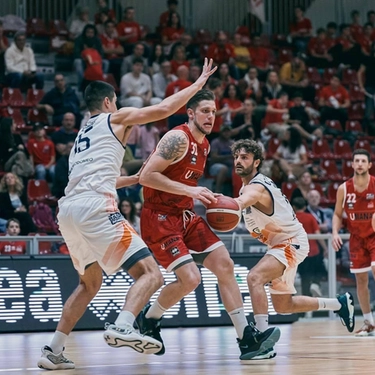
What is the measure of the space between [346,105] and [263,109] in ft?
9.16

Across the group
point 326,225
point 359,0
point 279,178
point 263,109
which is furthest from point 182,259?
point 359,0

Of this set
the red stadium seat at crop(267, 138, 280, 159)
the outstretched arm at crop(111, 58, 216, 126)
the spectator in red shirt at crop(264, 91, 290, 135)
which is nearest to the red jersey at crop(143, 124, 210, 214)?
the outstretched arm at crop(111, 58, 216, 126)

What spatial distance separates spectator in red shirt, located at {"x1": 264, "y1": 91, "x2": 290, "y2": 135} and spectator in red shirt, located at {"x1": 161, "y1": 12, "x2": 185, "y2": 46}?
275cm

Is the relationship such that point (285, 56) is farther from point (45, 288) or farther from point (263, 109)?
point (45, 288)

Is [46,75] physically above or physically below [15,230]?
above

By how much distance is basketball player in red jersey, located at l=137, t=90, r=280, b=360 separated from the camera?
24.0ft

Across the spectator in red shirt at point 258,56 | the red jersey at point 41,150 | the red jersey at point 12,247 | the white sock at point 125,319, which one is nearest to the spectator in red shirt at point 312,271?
the red jersey at point 12,247

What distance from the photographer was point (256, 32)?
71.6 feet

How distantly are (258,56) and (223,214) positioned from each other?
1361 cm

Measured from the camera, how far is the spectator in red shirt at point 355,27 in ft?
73.2

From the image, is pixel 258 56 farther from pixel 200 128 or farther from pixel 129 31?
pixel 200 128

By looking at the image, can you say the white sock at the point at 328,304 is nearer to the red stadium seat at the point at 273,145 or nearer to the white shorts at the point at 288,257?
the white shorts at the point at 288,257

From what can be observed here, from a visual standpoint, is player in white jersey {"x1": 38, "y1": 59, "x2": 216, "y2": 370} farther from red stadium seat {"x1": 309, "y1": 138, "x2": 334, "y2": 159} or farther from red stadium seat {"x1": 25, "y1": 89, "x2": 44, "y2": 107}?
red stadium seat {"x1": 309, "y1": 138, "x2": 334, "y2": 159}

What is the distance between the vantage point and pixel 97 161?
21.9ft
